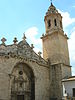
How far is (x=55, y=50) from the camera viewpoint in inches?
934

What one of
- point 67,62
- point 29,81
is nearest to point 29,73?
point 29,81

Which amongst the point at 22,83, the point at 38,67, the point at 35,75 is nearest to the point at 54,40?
the point at 38,67

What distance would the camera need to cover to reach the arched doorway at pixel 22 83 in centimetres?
1902

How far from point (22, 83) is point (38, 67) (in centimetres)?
336

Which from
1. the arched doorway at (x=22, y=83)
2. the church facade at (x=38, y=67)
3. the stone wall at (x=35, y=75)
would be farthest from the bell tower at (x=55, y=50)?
the arched doorway at (x=22, y=83)

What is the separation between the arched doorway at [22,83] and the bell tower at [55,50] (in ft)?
10.9

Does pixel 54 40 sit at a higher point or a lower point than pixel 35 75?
higher

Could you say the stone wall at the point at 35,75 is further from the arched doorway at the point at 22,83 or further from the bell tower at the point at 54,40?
the bell tower at the point at 54,40

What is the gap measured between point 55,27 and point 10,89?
12.4 m

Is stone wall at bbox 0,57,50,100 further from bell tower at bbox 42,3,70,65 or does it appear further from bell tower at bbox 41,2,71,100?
bell tower at bbox 42,3,70,65

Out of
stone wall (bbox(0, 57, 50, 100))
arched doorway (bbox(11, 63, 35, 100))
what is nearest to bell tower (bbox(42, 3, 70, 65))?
stone wall (bbox(0, 57, 50, 100))

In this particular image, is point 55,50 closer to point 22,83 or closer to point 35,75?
point 35,75

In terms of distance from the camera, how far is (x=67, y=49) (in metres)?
25.3

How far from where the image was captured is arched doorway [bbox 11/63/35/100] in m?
19.0
